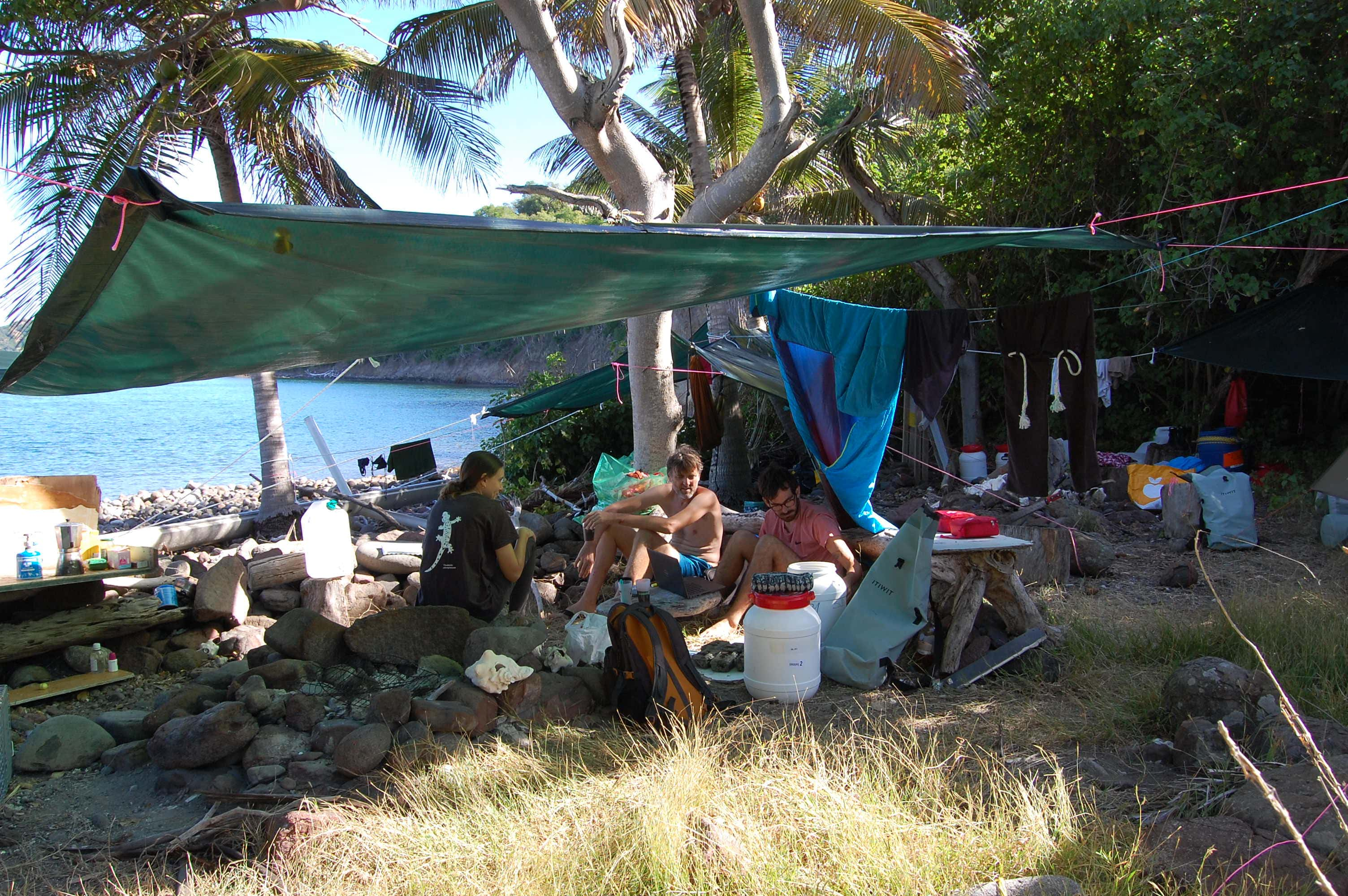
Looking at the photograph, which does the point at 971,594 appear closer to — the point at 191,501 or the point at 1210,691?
the point at 1210,691

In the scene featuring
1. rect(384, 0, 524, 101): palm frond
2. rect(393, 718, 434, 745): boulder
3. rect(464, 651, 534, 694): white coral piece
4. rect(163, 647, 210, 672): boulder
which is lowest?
rect(163, 647, 210, 672): boulder

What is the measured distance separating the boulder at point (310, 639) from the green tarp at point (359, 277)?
4.06 feet

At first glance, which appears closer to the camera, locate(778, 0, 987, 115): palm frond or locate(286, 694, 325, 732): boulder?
locate(286, 694, 325, 732): boulder

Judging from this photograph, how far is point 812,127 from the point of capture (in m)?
12.0

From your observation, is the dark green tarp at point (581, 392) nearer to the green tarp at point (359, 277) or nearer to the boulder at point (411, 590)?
the boulder at point (411, 590)

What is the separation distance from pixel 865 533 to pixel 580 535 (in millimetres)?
2674

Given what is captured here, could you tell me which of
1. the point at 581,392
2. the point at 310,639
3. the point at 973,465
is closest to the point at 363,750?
the point at 310,639

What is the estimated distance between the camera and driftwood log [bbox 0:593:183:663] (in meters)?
4.43

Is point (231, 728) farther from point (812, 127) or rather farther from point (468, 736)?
point (812, 127)

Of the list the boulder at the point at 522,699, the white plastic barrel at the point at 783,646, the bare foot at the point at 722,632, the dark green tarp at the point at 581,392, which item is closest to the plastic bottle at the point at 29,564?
the boulder at the point at 522,699

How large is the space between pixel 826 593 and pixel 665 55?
6.98 metres

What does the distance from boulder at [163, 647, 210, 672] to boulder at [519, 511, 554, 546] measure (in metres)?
2.65

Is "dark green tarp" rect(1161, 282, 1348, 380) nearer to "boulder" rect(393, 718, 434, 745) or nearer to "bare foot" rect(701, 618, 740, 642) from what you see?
"bare foot" rect(701, 618, 740, 642)

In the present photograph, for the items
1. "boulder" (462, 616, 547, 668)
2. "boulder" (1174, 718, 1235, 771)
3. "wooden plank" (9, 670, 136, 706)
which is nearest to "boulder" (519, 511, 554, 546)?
"wooden plank" (9, 670, 136, 706)
